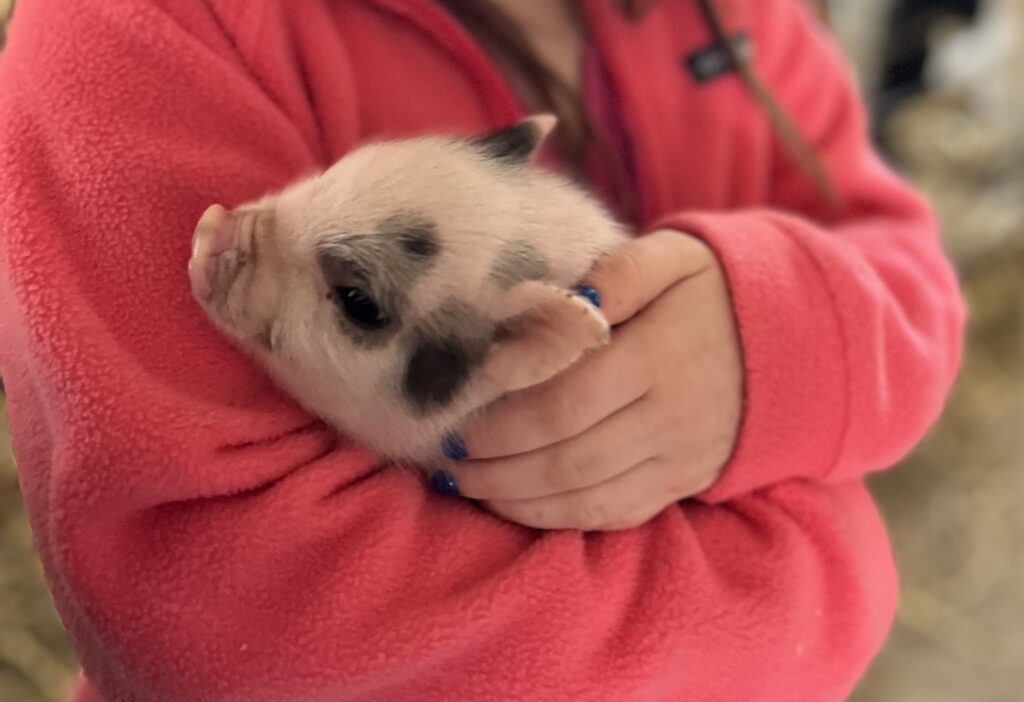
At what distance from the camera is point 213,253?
0.61 meters

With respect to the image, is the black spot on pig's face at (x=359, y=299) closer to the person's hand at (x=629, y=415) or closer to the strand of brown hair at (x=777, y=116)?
the person's hand at (x=629, y=415)

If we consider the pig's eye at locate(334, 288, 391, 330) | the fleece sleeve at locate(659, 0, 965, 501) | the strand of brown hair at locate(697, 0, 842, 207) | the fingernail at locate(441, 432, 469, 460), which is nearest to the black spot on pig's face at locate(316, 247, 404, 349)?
the pig's eye at locate(334, 288, 391, 330)

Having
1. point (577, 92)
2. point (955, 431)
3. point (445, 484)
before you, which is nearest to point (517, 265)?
point (445, 484)

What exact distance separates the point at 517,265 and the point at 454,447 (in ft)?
0.51

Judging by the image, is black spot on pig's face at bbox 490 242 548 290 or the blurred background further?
the blurred background

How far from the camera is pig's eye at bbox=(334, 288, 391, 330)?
2.05ft

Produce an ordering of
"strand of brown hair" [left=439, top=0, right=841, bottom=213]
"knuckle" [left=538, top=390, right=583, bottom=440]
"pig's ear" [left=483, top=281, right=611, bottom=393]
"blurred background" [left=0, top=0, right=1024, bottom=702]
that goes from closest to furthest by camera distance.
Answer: "pig's ear" [left=483, top=281, right=611, bottom=393]
"knuckle" [left=538, top=390, right=583, bottom=440]
"strand of brown hair" [left=439, top=0, right=841, bottom=213]
"blurred background" [left=0, top=0, right=1024, bottom=702]

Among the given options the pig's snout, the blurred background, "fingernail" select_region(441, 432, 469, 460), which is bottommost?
the blurred background

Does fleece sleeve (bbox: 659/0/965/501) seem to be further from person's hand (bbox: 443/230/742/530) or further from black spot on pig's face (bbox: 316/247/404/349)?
black spot on pig's face (bbox: 316/247/404/349)

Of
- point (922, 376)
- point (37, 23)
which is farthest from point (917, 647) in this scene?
point (37, 23)

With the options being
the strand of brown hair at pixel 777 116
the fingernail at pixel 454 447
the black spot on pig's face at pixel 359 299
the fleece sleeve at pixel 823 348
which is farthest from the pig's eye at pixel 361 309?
the strand of brown hair at pixel 777 116

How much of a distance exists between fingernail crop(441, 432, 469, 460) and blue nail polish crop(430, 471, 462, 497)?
17 millimetres

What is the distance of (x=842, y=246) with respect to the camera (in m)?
0.79

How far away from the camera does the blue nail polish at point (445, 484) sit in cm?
71
